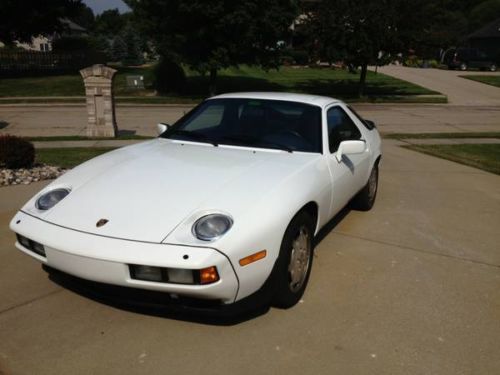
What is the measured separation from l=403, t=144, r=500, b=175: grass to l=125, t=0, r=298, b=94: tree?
10.6 m

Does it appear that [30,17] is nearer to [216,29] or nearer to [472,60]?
[216,29]

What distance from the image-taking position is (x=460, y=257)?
4.38 metres

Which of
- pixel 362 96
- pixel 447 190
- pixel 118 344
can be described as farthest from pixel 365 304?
pixel 362 96

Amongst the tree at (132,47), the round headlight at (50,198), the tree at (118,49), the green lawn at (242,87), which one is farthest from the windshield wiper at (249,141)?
the tree at (118,49)

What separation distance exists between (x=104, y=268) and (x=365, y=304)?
182 centimetres

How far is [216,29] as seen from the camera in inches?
757

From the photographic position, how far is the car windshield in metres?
4.11

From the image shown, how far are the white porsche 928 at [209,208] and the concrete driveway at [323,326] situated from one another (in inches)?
11.4

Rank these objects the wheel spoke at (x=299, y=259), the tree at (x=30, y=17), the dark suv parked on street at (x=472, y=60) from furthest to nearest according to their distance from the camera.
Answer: the dark suv parked on street at (x=472, y=60), the tree at (x=30, y=17), the wheel spoke at (x=299, y=259)

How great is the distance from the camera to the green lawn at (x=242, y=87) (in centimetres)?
2181

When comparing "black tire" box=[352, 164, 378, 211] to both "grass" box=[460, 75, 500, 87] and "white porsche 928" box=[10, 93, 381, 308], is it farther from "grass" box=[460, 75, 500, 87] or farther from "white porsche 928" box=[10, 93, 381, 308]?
"grass" box=[460, 75, 500, 87]

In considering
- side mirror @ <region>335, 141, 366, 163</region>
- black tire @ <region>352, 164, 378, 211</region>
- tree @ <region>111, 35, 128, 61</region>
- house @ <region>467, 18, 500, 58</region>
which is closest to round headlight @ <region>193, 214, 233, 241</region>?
side mirror @ <region>335, 141, 366, 163</region>

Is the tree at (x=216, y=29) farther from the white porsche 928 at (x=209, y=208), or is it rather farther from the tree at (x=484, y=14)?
the tree at (x=484, y=14)

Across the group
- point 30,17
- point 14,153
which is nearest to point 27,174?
point 14,153
